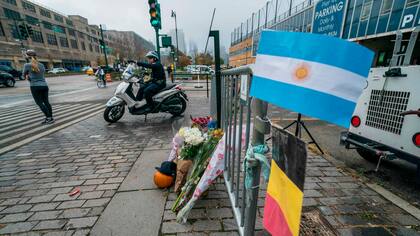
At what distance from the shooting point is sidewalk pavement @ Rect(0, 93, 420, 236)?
1948 millimetres

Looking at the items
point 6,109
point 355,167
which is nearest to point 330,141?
point 355,167

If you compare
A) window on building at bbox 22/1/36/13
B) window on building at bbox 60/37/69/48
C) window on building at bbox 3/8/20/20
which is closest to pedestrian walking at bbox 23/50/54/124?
window on building at bbox 3/8/20/20

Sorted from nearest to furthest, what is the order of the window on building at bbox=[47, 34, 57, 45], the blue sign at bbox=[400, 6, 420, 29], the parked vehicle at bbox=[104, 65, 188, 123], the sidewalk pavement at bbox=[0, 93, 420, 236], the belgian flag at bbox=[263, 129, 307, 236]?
the belgian flag at bbox=[263, 129, 307, 236], the sidewalk pavement at bbox=[0, 93, 420, 236], the parked vehicle at bbox=[104, 65, 188, 123], the blue sign at bbox=[400, 6, 420, 29], the window on building at bbox=[47, 34, 57, 45]

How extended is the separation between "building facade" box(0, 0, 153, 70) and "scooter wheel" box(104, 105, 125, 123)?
31896mm

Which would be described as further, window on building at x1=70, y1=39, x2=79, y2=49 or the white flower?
window on building at x1=70, y1=39, x2=79, y2=49

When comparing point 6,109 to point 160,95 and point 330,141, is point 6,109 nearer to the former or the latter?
point 160,95

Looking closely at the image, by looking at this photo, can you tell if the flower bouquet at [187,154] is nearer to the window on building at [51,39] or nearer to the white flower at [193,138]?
the white flower at [193,138]

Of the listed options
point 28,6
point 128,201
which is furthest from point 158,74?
point 28,6

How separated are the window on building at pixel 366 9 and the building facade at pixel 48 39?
3594 centimetres

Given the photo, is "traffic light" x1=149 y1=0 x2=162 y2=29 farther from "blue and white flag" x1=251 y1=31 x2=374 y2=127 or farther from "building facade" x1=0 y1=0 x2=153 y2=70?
"building facade" x1=0 y1=0 x2=153 y2=70

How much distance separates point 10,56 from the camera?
141 feet

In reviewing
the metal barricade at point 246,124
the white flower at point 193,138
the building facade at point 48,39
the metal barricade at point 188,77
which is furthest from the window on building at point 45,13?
the metal barricade at point 246,124

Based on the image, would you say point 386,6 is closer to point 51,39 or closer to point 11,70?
point 11,70

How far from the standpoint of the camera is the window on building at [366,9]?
54.0 ft
